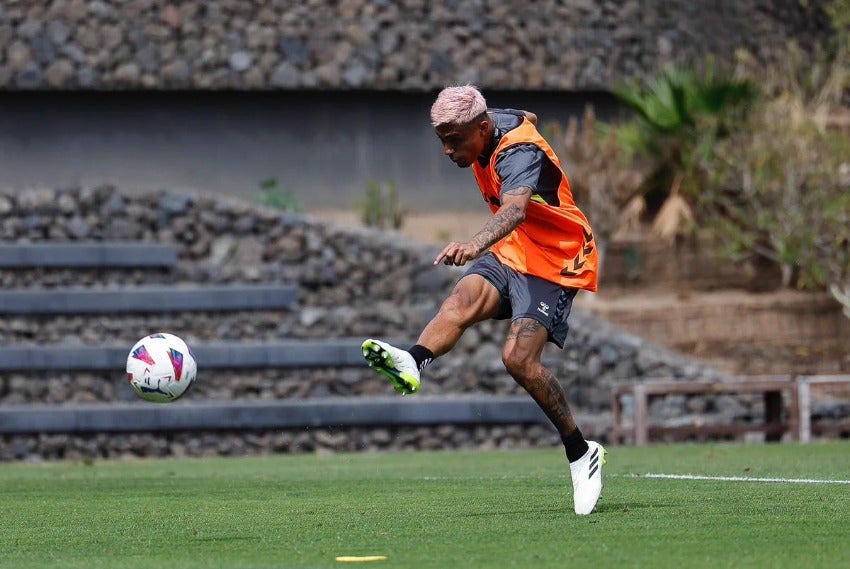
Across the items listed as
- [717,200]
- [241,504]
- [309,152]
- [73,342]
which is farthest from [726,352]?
[241,504]

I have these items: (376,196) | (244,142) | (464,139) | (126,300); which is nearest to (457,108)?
(464,139)

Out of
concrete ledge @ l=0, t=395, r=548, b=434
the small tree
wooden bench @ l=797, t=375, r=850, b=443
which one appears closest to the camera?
wooden bench @ l=797, t=375, r=850, b=443

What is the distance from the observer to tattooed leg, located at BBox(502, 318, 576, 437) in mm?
8523

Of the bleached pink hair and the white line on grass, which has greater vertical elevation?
the bleached pink hair

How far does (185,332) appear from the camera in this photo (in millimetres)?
23812

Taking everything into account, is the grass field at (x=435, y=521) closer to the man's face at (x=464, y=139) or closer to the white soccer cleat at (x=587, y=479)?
the white soccer cleat at (x=587, y=479)

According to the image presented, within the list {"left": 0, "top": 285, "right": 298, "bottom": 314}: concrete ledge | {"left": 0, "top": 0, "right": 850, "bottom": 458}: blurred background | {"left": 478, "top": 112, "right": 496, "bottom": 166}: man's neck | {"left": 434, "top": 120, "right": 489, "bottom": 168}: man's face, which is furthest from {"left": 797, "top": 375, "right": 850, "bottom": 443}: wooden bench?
{"left": 434, "top": 120, "right": 489, "bottom": 168}: man's face

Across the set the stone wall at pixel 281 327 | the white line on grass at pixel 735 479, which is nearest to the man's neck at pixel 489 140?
the white line on grass at pixel 735 479

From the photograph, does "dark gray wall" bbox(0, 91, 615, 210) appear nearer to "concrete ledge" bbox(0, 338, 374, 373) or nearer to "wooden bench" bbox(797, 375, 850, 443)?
"concrete ledge" bbox(0, 338, 374, 373)

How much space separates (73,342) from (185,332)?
1.55m

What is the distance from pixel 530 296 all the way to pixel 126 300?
15607 millimetres

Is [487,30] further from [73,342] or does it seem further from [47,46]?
[73,342]

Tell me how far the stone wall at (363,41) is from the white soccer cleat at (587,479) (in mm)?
21356

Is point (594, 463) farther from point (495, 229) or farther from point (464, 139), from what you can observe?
point (464, 139)
